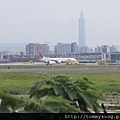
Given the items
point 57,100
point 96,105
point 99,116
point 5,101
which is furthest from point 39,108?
point 99,116

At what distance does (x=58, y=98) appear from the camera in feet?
11.9

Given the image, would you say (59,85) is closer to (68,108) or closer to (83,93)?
(83,93)

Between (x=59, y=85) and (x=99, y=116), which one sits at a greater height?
(x=59, y=85)

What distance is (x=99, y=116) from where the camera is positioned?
4.73m

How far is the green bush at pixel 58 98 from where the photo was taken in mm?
3463

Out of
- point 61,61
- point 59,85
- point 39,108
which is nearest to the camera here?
point 39,108

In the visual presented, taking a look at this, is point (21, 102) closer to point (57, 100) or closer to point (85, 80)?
point (57, 100)

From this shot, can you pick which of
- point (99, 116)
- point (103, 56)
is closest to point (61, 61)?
point (103, 56)

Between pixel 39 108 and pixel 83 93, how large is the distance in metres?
0.69

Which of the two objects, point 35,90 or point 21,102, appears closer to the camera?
point 21,102

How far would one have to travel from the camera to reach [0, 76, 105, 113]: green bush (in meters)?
3.46

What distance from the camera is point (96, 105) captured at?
13.6 feet

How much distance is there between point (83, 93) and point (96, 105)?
0.35m

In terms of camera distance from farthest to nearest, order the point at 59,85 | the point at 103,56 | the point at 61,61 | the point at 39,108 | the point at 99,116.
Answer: the point at 103,56, the point at 61,61, the point at 99,116, the point at 59,85, the point at 39,108
